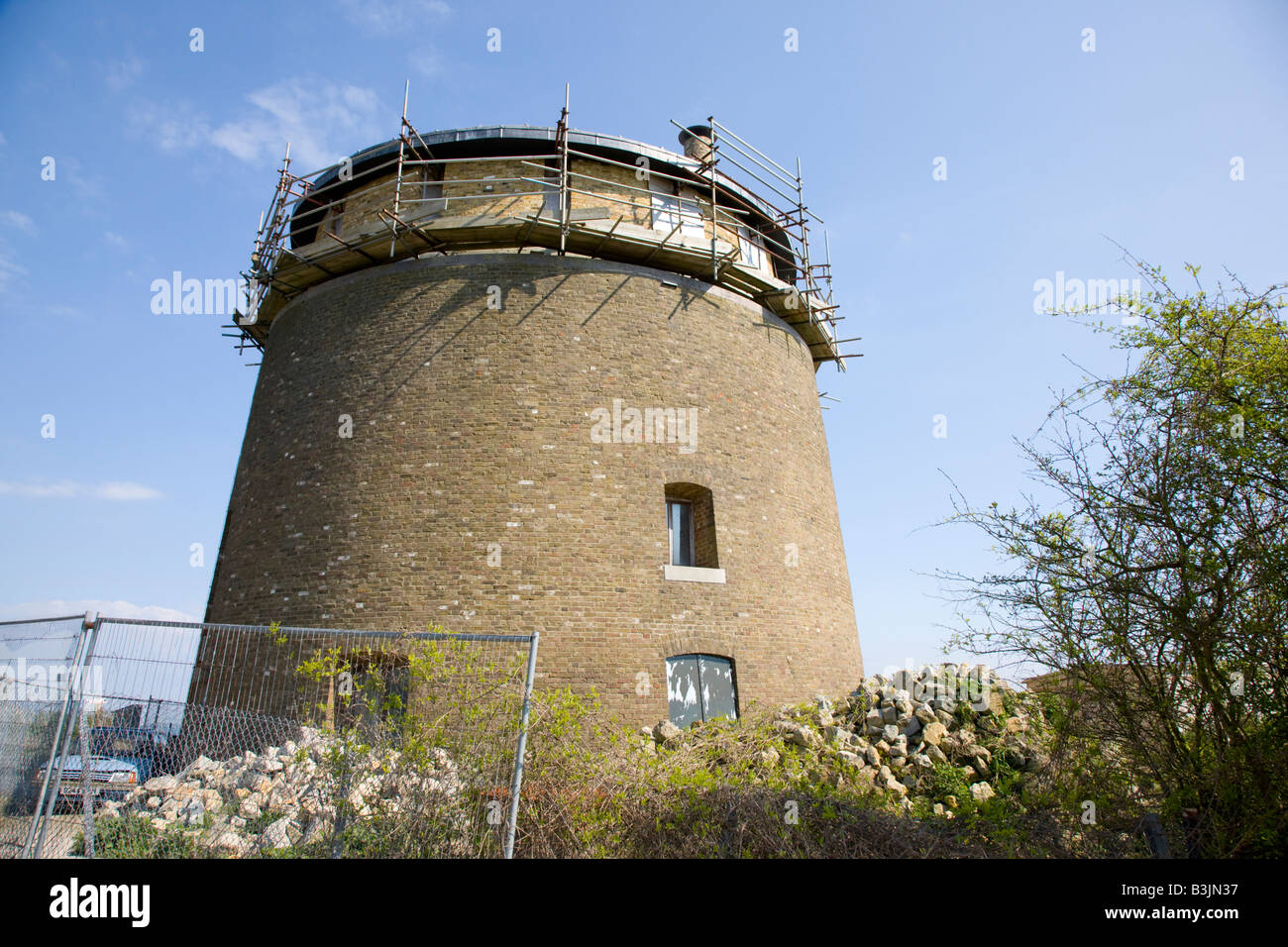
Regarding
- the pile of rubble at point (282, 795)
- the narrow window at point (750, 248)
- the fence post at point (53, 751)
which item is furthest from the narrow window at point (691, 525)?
the fence post at point (53, 751)

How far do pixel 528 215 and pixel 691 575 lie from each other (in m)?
6.56

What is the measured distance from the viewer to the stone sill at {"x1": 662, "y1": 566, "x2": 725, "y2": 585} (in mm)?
11672

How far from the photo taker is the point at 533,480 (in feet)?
37.8

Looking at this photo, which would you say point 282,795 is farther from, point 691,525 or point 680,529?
point 691,525

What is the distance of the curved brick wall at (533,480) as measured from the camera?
11047 mm

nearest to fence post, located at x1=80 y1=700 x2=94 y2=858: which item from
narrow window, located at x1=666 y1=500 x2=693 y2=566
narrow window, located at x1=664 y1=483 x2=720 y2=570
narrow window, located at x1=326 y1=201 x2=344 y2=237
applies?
narrow window, located at x1=664 y1=483 x2=720 y2=570

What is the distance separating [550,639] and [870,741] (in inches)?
182

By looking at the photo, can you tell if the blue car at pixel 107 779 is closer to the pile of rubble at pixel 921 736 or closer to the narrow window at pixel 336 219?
the pile of rubble at pixel 921 736

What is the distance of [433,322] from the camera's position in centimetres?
1251

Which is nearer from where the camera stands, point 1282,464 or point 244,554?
point 1282,464

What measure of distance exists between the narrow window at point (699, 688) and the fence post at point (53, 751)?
720cm

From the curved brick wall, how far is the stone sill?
10cm

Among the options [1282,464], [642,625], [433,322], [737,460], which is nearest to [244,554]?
[433,322]
